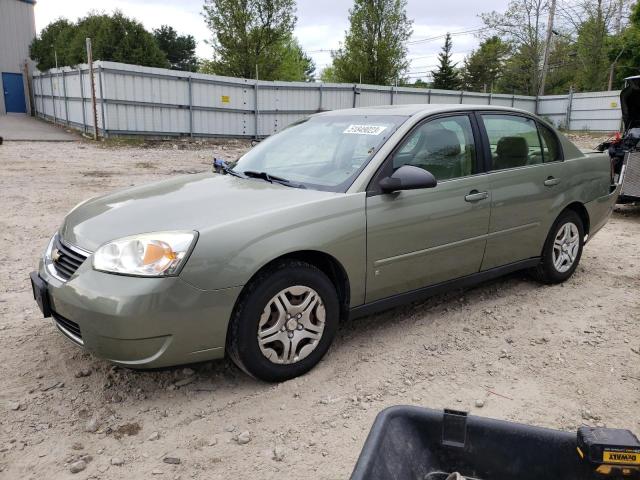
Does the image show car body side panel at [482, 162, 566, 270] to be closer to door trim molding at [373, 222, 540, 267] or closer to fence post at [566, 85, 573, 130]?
door trim molding at [373, 222, 540, 267]

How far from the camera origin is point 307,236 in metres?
3.05

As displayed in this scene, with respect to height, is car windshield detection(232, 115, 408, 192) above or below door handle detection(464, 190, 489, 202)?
above

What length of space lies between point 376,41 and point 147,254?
26849 millimetres

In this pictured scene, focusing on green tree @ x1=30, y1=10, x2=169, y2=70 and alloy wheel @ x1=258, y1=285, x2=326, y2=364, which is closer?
alloy wheel @ x1=258, y1=285, x2=326, y2=364

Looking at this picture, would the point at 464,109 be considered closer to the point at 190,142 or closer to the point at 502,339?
the point at 502,339

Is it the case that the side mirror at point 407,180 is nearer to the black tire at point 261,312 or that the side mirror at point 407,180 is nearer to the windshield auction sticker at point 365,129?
the windshield auction sticker at point 365,129

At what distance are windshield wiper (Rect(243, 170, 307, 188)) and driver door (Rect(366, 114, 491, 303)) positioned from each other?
0.52 meters

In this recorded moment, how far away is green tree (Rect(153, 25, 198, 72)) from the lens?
5920cm

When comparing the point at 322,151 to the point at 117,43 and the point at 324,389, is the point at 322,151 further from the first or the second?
the point at 117,43

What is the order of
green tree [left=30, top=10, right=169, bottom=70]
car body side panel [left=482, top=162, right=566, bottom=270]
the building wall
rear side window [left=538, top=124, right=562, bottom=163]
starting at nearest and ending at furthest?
car body side panel [left=482, top=162, right=566, bottom=270]
rear side window [left=538, top=124, right=562, bottom=163]
green tree [left=30, top=10, right=169, bottom=70]
the building wall

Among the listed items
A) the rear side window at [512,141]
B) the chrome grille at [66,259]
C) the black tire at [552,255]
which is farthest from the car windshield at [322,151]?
the black tire at [552,255]

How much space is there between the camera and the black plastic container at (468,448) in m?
1.60

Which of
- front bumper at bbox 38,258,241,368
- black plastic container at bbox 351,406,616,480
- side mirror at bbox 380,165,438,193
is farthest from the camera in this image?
side mirror at bbox 380,165,438,193

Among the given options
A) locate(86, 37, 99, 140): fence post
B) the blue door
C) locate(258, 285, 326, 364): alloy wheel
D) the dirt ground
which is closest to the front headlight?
locate(258, 285, 326, 364): alloy wheel
